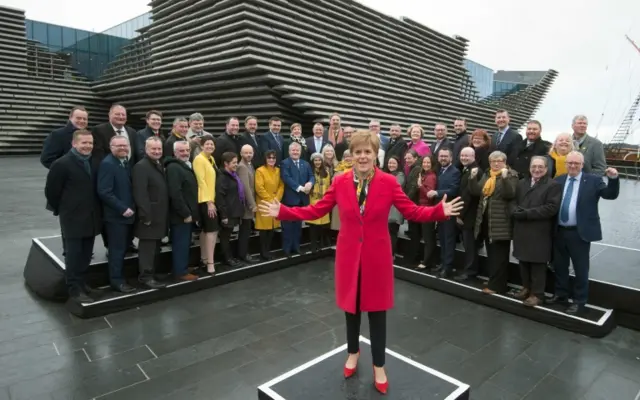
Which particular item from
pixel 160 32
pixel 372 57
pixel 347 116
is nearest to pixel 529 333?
pixel 347 116

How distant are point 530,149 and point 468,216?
97cm

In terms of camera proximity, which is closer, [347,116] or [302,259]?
[302,259]

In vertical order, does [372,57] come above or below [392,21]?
below

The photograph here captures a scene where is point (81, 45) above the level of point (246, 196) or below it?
above

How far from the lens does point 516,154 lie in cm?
415

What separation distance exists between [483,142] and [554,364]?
2.33m

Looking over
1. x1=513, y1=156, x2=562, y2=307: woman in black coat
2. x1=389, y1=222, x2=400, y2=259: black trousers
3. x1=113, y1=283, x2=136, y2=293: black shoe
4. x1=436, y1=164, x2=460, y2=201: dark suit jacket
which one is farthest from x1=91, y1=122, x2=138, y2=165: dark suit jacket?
x1=513, y1=156, x2=562, y2=307: woman in black coat

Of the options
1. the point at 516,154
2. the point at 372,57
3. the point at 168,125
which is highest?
the point at 372,57

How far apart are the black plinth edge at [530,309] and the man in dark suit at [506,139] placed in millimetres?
1436

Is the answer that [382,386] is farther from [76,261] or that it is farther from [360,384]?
[76,261]

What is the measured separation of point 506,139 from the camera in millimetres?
4281

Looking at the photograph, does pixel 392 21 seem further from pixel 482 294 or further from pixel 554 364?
pixel 554 364

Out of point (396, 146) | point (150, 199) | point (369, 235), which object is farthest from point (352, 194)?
point (396, 146)

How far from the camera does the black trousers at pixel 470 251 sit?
13.0ft
